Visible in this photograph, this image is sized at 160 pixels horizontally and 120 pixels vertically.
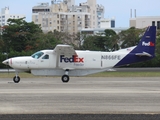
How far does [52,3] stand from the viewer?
172500 mm

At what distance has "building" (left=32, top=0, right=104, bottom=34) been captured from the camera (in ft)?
531

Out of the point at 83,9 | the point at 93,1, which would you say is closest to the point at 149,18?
the point at 83,9

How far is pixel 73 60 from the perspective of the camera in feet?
107

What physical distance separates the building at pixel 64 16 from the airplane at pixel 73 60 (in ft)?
397

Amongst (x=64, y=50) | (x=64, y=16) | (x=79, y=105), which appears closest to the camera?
(x=79, y=105)

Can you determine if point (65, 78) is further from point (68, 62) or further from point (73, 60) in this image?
point (73, 60)

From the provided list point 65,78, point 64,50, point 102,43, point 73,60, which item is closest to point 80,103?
point 65,78

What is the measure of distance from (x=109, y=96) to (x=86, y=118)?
626cm

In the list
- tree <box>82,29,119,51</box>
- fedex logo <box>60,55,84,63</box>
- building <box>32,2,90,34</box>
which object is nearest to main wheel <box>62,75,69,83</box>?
fedex logo <box>60,55,84,63</box>

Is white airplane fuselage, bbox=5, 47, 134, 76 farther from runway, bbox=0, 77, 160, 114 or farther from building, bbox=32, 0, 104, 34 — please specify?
building, bbox=32, 0, 104, 34

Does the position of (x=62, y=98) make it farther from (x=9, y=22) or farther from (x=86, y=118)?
(x=9, y=22)

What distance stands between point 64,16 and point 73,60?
429 feet

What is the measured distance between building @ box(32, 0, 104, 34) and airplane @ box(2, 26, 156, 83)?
121 meters

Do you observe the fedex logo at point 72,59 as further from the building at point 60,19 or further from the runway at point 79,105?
the building at point 60,19
